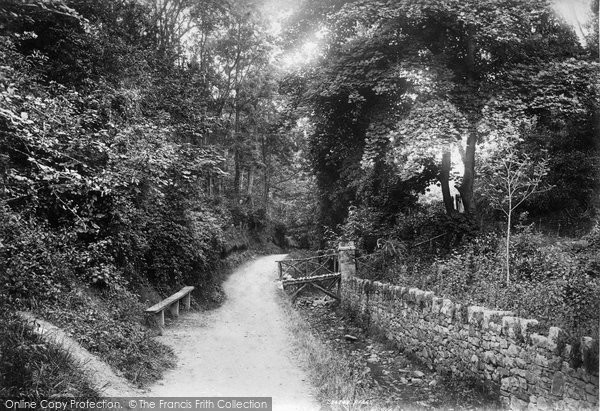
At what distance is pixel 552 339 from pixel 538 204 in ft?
34.9

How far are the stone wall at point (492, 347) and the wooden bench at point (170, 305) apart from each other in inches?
223

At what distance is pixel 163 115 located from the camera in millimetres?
9898

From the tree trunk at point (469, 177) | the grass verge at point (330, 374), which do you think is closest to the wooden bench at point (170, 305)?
the grass verge at point (330, 374)

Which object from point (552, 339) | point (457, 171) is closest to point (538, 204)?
point (457, 171)

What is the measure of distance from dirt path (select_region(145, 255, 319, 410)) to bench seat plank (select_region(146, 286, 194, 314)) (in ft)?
1.88

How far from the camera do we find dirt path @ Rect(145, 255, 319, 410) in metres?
5.88

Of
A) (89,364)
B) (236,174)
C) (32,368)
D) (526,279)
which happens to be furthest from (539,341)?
(236,174)

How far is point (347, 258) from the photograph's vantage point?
1377 cm

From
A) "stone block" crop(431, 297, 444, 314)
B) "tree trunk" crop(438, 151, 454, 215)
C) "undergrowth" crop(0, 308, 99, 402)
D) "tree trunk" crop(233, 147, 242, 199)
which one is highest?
"tree trunk" crop(233, 147, 242, 199)

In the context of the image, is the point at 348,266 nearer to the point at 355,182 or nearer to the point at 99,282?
the point at 355,182

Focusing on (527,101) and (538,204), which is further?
(538,204)

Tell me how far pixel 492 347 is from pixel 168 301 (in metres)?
7.19

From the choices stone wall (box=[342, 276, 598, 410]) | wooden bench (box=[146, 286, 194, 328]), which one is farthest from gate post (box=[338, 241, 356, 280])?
wooden bench (box=[146, 286, 194, 328])

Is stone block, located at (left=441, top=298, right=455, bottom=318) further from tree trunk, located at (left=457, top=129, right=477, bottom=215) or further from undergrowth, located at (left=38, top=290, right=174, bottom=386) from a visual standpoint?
undergrowth, located at (left=38, top=290, right=174, bottom=386)
